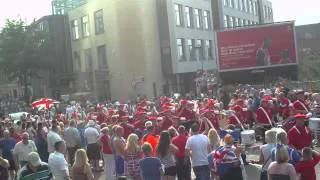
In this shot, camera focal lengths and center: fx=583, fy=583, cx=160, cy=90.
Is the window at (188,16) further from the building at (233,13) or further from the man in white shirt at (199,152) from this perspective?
the man in white shirt at (199,152)

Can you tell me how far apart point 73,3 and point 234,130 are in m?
47.1

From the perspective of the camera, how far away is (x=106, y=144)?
49.7 feet

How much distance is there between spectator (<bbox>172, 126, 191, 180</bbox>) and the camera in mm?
12499

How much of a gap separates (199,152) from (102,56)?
4112 centimetres

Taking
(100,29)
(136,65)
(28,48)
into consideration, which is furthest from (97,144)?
(28,48)

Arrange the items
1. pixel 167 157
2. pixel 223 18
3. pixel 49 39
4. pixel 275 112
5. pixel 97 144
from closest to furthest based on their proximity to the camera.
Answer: pixel 167 157 < pixel 97 144 < pixel 275 112 < pixel 49 39 < pixel 223 18

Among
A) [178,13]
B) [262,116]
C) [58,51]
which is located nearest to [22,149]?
[262,116]

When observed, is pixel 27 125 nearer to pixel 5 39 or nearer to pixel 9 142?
pixel 9 142

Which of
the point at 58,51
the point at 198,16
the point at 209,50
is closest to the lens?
the point at 58,51

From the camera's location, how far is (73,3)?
6003 centimetres

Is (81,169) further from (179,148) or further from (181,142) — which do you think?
(181,142)

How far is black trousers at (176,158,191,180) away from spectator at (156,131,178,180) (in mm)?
384

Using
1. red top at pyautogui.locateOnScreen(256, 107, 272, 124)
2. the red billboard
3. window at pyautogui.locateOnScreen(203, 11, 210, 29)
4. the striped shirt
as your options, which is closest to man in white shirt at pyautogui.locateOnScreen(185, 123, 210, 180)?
the striped shirt

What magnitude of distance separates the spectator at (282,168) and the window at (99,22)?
4419 centimetres
